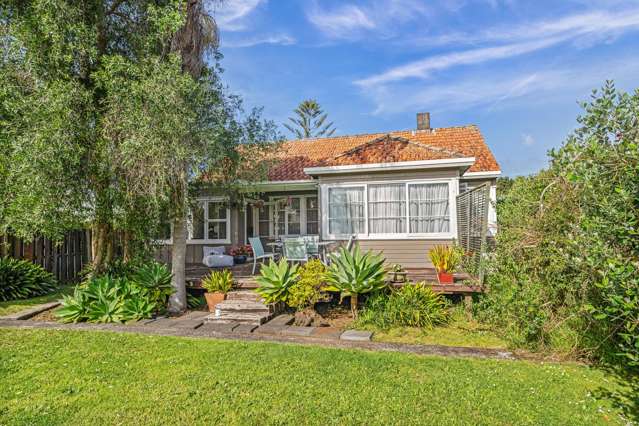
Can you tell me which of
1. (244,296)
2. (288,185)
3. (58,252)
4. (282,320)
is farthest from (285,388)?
(58,252)

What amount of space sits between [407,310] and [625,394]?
301cm

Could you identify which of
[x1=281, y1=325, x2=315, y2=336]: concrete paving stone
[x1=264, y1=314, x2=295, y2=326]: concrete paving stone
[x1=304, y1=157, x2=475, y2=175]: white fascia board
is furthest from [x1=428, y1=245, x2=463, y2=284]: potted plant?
[x1=264, y1=314, x2=295, y2=326]: concrete paving stone

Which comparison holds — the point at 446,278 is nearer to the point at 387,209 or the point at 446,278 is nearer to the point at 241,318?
the point at 387,209

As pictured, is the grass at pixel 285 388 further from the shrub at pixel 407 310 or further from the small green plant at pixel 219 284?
the small green plant at pixel 219 284

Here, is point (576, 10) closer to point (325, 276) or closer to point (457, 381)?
point (325, 276)

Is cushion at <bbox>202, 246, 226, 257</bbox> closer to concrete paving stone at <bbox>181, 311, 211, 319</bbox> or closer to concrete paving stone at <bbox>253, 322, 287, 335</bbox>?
concrete paving stone at <bbox>181, 311, 211, 319</bbox>

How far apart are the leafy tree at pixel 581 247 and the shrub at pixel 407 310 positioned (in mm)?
839

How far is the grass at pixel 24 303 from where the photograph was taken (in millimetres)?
7703

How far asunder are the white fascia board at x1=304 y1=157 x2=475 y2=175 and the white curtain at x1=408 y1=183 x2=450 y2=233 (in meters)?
0.54

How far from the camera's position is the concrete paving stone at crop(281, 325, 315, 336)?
19.4ft

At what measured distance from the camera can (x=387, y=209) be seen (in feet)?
31.9

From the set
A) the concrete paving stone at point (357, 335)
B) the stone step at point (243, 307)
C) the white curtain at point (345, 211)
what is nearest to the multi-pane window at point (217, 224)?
the white curtain at point (345, 211)

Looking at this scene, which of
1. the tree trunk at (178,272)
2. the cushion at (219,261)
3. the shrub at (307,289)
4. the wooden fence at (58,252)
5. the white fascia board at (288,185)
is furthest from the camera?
the white fascia board at (288,185)

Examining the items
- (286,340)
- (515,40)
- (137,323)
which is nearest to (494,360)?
(286,340)
